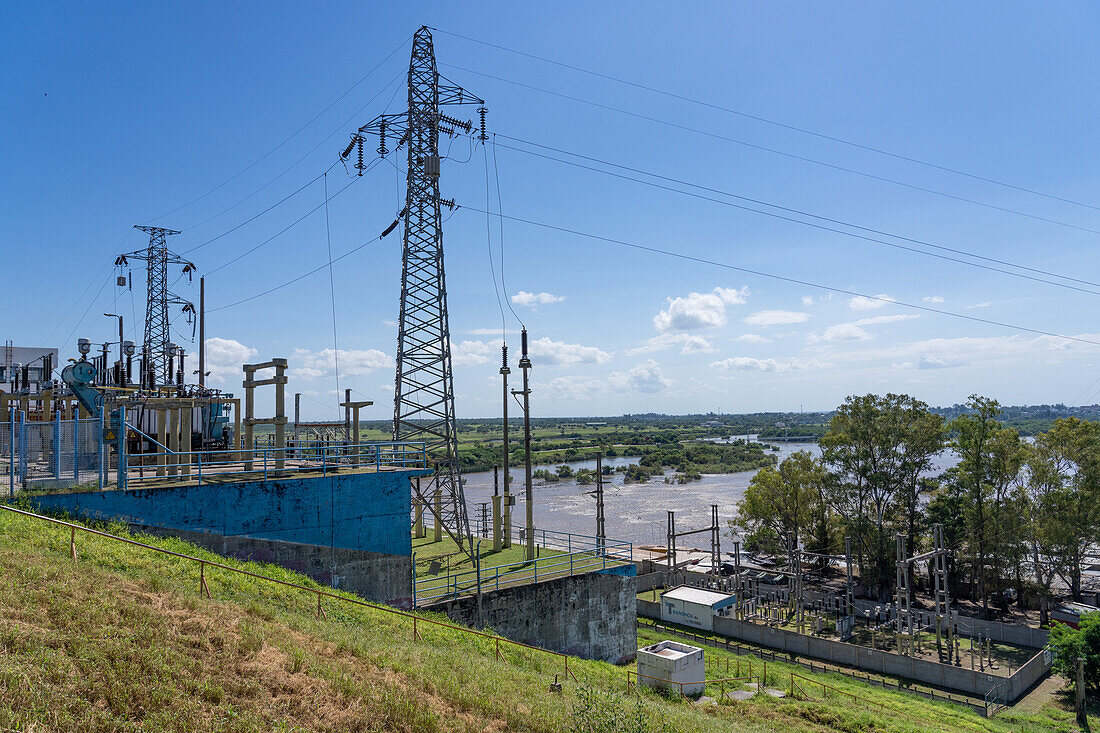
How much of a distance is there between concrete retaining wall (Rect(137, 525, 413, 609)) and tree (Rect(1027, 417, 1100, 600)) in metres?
33.9

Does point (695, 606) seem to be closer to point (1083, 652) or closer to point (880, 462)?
point (1083, 652)

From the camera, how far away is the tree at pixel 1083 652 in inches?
868

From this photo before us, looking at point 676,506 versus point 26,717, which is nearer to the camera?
point 26,717

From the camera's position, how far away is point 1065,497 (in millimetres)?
34156

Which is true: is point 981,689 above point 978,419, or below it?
below

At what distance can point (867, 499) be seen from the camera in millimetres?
39031

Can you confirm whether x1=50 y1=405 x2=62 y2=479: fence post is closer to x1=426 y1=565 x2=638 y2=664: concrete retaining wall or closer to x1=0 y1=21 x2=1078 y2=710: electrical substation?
x1=0 y1=21 x2=1078 y2=710: electrical substation

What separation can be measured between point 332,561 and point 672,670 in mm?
8087

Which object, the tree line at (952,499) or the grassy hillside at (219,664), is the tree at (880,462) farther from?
the grassy hillside at (219,664)

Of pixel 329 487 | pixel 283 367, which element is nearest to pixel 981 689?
pixel 329 487

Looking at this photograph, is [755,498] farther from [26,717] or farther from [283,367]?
[26,717]

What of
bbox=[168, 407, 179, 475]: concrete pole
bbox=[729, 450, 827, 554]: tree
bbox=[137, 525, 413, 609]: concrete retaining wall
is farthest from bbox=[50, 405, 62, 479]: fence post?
bbox=[729, 450, 827, 554]: tree

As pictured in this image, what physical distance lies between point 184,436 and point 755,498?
109 ft

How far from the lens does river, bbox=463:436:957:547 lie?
172 ft
